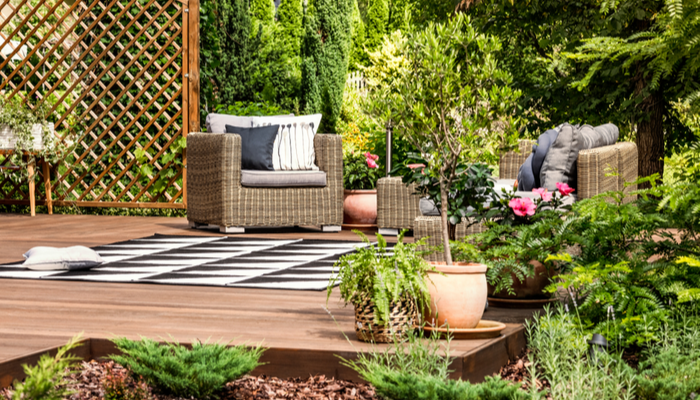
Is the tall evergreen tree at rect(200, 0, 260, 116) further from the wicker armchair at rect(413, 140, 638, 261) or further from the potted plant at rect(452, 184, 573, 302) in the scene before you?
the potted plant at rect(452, 184, 573, 302)

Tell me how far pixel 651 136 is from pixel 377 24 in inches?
330

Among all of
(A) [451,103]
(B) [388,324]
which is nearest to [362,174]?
(A) [451,103]

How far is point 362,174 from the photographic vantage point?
5.65 meters

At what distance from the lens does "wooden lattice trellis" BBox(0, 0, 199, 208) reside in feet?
20.9

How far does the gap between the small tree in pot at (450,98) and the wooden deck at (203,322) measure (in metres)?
0.38

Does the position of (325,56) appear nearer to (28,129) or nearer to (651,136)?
(28,129)

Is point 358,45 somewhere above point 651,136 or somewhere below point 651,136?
above

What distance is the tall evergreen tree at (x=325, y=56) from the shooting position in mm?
10094

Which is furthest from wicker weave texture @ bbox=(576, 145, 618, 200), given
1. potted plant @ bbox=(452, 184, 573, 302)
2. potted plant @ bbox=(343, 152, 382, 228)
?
potted plant @ bbox=(343, 152, 382, 228)

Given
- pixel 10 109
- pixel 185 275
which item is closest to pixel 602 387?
pixel 185 275

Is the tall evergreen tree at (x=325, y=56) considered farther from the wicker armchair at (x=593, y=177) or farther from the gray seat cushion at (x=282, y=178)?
the wicker armchair at (x=593, y=177)

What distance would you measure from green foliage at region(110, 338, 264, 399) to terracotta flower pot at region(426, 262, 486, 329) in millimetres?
516

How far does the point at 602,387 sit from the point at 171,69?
528 centimetres

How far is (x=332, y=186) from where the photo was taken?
5.34 m
